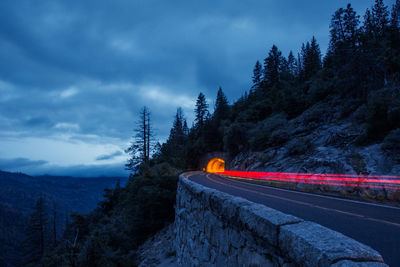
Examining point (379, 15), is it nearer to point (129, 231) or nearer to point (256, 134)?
point (256, 134)

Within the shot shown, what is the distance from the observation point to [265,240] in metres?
2.55

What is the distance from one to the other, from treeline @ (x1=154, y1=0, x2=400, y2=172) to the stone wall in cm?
1190

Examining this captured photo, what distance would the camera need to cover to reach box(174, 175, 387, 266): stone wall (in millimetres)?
1637

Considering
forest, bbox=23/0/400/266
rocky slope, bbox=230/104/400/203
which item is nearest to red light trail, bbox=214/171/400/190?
rocky slope, bbox=230/104/400/203

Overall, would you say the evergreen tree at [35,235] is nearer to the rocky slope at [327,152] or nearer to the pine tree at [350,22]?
the rocky slope at [327,152]

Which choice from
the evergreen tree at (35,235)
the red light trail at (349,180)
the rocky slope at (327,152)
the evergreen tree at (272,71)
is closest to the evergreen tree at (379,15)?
the evergreen tree at (272,71)

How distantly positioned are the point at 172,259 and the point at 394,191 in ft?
32.7

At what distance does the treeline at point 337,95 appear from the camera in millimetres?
14400

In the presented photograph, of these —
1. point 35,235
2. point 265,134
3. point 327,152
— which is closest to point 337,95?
point 265,134

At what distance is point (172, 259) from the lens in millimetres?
10125

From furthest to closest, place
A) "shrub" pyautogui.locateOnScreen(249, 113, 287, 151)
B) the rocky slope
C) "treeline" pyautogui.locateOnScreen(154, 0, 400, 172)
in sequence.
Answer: "shrub" pyautogui.locateOnScreen(249, 113, 287, 151) → "treeline" pyautogui.locateOnScreen(154, 0, 400, 172) → the rocky slope

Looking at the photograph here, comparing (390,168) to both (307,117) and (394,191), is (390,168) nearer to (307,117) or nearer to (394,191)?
(394,191)

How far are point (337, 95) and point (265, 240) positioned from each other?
1112 inches

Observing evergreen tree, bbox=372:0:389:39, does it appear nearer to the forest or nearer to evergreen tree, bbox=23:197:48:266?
the forest
